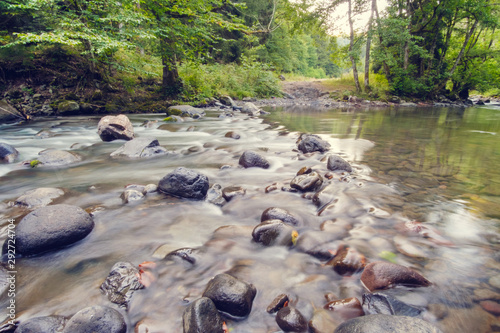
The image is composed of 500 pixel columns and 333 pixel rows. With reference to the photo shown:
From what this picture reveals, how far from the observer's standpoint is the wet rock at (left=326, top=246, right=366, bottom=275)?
6.24 feet

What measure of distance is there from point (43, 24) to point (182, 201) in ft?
37.5

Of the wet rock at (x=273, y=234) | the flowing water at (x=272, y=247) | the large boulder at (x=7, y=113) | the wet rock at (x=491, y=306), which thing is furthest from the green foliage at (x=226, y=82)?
the wet rock at (x=491, y=306)

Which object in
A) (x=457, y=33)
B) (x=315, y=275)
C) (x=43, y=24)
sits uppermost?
(x=457, y=33)

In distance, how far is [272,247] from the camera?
2.23 meters

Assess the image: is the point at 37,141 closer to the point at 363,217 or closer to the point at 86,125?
the point at 86,125

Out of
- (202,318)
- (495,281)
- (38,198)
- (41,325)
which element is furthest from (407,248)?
(38,198)

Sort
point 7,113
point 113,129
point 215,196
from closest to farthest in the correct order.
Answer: point 215,196, point 113,129, point 7,113

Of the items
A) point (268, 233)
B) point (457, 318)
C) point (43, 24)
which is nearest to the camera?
point (457, 318)

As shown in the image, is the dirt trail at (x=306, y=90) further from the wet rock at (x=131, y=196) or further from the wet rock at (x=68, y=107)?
the wet rock at (x=131, y=196)


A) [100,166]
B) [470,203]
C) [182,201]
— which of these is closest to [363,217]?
[470,203]

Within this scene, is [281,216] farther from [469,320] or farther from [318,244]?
[469,320]

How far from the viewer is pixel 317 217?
274cm

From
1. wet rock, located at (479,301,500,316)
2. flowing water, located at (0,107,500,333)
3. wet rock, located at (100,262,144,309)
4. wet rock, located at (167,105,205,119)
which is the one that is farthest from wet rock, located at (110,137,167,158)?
wet rock, located at (167,105,205,119)

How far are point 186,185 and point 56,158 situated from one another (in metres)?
3.26
